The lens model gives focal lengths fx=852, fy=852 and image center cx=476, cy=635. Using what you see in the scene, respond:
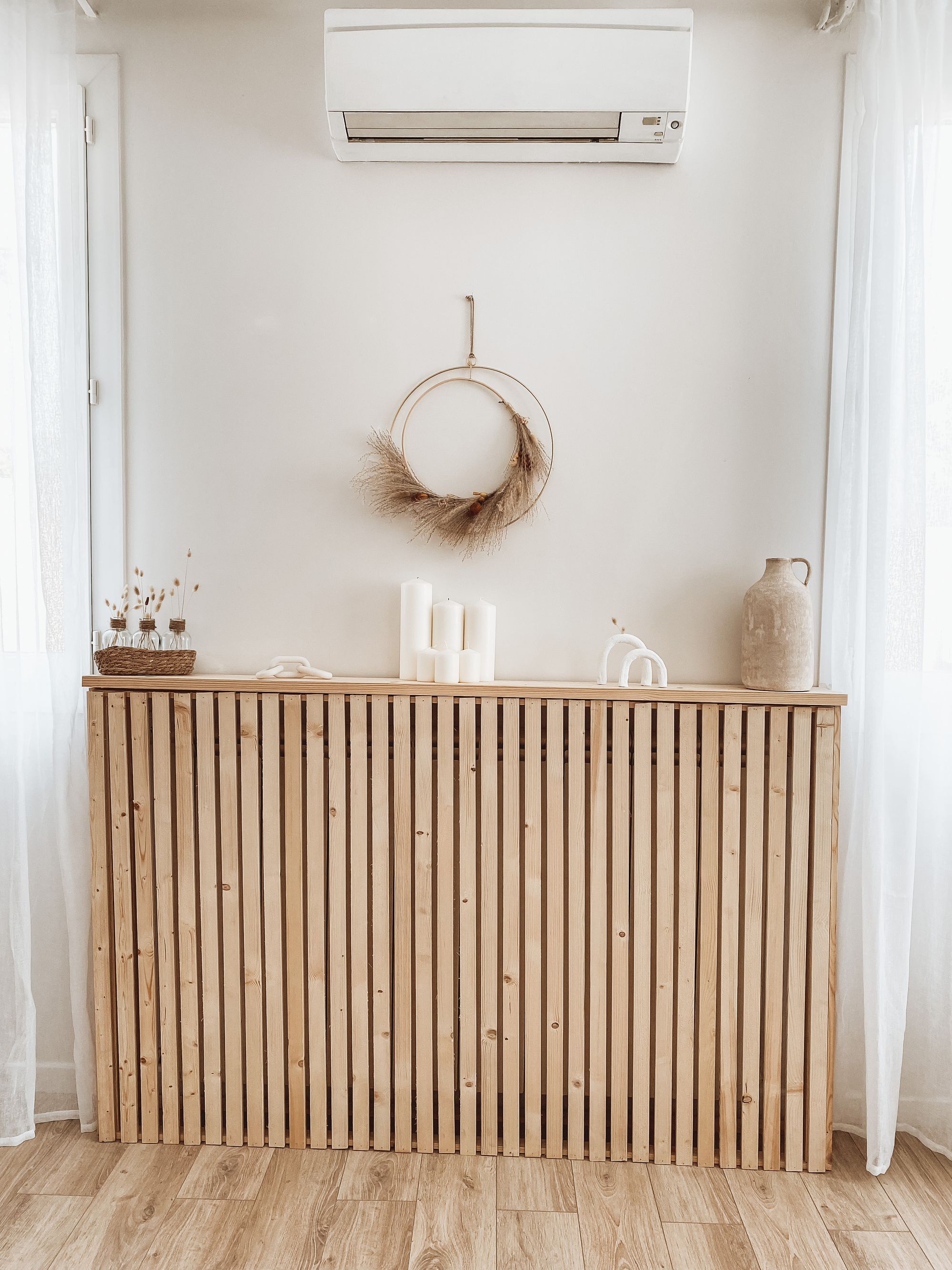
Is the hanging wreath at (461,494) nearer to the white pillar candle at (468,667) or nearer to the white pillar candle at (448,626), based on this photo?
the white pillar candle at (448,626)

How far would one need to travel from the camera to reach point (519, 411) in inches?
82.5

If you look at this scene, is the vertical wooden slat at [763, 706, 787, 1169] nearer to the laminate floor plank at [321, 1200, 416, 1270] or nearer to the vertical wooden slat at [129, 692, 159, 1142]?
the laminate floor plank at [321, 1200, 416, 1270]

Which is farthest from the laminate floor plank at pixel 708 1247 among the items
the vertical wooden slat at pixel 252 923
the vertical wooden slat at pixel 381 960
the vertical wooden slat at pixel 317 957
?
the vertical wooden slat at pixel 252 923

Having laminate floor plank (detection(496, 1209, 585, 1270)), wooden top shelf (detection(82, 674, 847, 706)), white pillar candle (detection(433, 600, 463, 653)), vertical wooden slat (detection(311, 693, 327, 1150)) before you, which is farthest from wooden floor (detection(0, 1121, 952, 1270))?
white pillar candle (detection(433, 600, 463, 653))

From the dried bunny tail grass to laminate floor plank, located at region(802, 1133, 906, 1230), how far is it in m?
1.61

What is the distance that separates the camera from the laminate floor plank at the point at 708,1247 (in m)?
1.63

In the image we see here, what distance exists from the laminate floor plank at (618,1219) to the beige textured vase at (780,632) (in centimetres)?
113

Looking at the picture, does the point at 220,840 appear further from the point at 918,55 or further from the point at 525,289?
the point at 918,55

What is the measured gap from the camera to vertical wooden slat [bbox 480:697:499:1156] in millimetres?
1944

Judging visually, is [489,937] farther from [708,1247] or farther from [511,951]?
[708,1247]

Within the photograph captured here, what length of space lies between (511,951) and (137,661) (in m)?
1.09

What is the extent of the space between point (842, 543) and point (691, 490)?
0.37 meters

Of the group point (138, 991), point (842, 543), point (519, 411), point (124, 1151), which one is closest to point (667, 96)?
point (519, 411)

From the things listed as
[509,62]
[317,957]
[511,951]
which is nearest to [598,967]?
[511,951]
